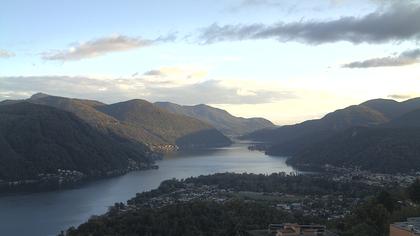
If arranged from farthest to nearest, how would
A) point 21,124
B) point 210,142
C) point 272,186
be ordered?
point 210,142
point 21,124
point 272,186

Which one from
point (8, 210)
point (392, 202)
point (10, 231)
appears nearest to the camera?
point (392, 202)

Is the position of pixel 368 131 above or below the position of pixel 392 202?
above

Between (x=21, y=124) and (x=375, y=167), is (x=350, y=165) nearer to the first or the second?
(x=375, y=167)

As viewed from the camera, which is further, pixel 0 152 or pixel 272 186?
pixel 0 152

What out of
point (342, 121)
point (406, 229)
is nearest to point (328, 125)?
point (342, 121)

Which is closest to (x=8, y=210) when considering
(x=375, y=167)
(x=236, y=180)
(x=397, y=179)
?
(x=236, y=180)

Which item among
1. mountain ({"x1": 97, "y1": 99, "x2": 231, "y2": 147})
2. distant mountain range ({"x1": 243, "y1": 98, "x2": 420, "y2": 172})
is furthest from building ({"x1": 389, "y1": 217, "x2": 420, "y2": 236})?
mountain ({"x1": 97, "y1": 99, "x2": 231, "y2": 147})

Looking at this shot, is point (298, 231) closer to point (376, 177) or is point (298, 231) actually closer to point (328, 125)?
point (376, 177)
